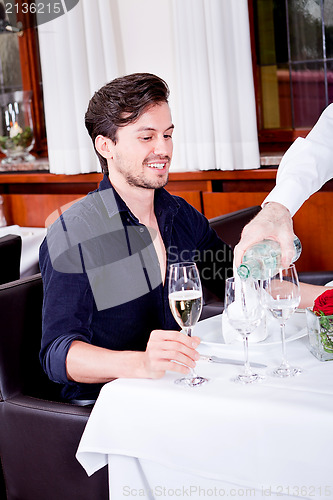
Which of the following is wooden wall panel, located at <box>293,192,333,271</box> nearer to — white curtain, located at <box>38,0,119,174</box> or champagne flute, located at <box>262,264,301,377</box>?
white curtain, located at <box>38,0,119,174</box>

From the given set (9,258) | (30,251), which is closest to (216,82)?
(30,251)

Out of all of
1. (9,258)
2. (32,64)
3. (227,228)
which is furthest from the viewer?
(32,64)

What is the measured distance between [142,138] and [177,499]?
0.99 metres

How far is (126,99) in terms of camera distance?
1.82 metres

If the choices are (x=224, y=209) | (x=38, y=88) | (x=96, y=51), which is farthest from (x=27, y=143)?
(x=224, y=209)

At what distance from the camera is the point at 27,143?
429cm

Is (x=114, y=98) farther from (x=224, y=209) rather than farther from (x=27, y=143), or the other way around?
(x=27, y=143)

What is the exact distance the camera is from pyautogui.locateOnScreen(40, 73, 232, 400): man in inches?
56.6

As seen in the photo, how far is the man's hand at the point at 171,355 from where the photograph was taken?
1277mm

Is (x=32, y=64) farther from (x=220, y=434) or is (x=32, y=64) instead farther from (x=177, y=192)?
(x=220, y=434)

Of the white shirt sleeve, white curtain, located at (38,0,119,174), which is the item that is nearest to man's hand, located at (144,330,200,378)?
the white shirt sleeve

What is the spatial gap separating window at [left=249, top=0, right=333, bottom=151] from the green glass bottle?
225 cm

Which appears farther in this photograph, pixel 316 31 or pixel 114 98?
pixel 316 31

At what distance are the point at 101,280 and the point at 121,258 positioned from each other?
0.10 m
